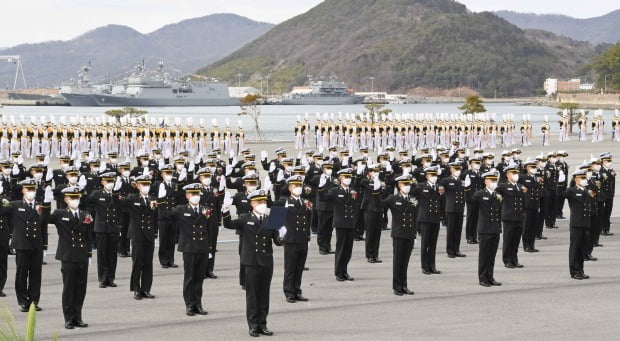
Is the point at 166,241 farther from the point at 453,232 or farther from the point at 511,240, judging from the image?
the point at 511,240

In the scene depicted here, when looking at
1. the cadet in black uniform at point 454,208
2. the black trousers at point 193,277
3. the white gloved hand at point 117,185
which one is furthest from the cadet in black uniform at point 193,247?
the cadet in black uniform at point 454,208

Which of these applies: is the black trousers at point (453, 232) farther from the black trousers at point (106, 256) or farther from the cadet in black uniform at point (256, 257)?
the black trousers at point (106, 256)

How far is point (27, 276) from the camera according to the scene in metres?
10.6

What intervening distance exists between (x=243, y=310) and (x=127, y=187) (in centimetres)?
429

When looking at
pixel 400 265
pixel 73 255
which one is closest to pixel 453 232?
pixel 400 265

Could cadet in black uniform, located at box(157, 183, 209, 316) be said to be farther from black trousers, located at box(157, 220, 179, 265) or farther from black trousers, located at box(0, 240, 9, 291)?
black trousers, located at box(157, 220, 179, 265)

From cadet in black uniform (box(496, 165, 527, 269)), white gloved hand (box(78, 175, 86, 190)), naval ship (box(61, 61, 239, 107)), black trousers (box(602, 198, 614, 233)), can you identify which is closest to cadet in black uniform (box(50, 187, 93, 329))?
white gloved hand (box(78, 175, 86, 190))

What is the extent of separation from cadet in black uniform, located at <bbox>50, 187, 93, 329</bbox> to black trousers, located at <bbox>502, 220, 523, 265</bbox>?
20.5ft

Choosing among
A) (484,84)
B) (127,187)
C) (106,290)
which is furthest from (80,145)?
(484,84)

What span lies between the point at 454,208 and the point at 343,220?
2.80m

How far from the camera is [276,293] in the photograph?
455 inches

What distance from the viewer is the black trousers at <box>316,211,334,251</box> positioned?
1470cm

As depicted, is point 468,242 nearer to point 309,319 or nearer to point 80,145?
point 309,319

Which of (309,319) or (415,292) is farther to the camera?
(415,292)
